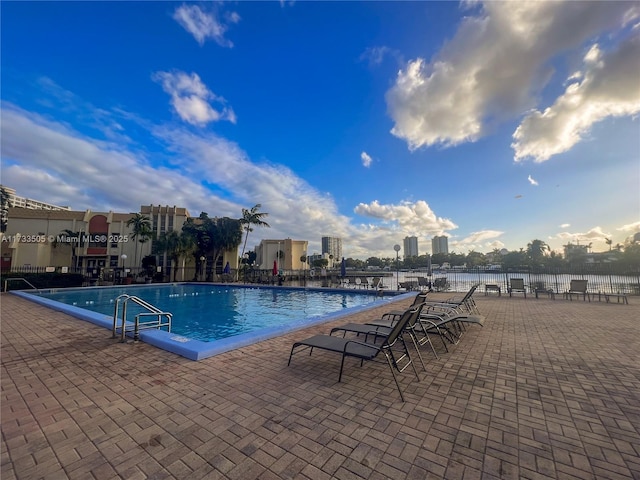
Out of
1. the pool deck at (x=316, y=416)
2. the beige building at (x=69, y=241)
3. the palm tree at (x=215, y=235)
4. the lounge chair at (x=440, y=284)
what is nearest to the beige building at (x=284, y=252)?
the palm tree at (x=215, y=235)

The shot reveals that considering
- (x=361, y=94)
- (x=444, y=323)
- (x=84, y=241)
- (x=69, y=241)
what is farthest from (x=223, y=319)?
(x=69, y=241)

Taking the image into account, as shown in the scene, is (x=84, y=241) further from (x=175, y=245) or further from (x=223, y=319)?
(x=223, y=319)

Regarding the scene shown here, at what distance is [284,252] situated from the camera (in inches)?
1750

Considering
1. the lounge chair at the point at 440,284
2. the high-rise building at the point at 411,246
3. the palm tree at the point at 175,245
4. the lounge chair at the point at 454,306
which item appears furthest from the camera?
the high-rise building at the point at 411,246

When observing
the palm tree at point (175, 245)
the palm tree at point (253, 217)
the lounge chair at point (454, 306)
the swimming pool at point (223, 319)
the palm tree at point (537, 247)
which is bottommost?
the swimming pool at point (223, 319)

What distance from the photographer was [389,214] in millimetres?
23250

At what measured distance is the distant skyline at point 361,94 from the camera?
7277 millimetres

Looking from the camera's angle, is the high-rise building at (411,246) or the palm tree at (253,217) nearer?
the palm tree at (253,217)

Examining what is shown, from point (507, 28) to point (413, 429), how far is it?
31.6 ft

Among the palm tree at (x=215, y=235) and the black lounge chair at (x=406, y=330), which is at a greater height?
the palm tree at (x=215, y=235)

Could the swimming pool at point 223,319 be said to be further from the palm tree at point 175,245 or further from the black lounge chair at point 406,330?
the palm tree at point 175,245

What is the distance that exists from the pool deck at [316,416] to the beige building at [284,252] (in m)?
39.5

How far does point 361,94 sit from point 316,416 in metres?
13.0

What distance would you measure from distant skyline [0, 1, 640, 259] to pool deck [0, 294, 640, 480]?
771 cm
